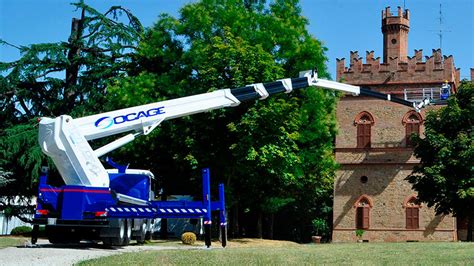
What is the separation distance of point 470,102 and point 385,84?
938 centimetres

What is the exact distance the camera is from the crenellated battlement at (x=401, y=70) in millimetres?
48250

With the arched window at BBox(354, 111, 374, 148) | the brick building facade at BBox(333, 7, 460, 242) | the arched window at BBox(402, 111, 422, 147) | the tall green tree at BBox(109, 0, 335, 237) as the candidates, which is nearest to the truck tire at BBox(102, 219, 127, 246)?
the tall green tree at BBox(109, 0, 335, 237)

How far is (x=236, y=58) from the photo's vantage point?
32688 millimetres

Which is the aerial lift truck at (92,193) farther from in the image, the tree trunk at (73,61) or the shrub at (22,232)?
the tree trunk at (73,61)

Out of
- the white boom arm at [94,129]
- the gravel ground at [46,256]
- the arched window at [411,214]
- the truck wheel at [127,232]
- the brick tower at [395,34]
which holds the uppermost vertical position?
the brick tower at [395,34]

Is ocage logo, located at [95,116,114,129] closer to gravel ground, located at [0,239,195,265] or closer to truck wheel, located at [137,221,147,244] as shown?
gravel ground, located at [0,239,195,265]

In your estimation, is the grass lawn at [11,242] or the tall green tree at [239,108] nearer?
the grass lawn at [11,242]

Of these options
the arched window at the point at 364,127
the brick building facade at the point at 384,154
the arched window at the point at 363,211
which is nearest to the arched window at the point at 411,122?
the brick building facade at the point at 384,154

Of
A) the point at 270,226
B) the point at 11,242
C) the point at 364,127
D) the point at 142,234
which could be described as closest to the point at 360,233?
the point at 364,127

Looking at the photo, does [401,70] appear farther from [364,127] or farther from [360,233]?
[360,233]

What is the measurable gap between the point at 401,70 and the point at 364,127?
15.3ft

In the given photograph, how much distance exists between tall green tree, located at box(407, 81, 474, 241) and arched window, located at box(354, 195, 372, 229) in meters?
7.49

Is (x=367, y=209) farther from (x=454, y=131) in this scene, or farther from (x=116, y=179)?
(x=116, y=179)

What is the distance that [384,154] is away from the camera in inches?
1896
